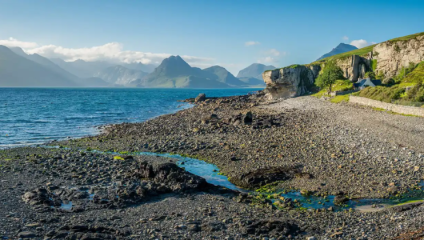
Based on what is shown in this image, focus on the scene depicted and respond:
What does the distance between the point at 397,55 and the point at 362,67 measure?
11.8m

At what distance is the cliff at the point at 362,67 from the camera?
9512 cm

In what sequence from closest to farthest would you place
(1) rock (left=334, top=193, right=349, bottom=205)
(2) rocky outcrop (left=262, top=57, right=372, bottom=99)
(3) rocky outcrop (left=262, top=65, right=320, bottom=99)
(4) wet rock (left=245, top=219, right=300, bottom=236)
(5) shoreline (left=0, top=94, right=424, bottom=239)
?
(4) wet rock (left=245, top=219, right=300, bottom=236), (5) shoreline (left=0, top=94, right=424, bottom=239), (1) rock (left=334, top=193, right=349, bottom=205), (3) rocky outcrop (left=262, top=65, right=320, bottom=99), (2) rocky outcrop (left=262, top=57, right=372, bottom=99)

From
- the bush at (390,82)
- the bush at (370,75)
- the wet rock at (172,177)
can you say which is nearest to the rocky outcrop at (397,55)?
the bush at (370,75)

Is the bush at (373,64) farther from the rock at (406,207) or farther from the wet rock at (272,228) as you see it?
the wet rock at (272,228)

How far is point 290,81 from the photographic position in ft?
352

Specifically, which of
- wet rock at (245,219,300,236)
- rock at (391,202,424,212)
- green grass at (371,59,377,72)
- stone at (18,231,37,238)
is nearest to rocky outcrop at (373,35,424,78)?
green grass at (371,59,377,72)

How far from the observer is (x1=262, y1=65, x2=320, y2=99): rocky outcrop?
104 meters

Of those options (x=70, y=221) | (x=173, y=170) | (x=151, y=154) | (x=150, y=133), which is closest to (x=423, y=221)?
(x=173, y=170)

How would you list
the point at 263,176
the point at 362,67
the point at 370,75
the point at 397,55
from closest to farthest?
the point at 263,176 < the point at 397,55 < the point at 370,75 < the point at 362,67

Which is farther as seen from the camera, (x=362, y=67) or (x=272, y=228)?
(x=362, y=67)

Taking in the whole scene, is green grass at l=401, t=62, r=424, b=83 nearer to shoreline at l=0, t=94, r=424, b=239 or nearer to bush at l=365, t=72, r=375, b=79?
bush at l=365, t=72, r=375, b=79

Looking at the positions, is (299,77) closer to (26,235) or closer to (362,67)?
(362,67)

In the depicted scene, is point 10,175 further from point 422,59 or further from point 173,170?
point 422,59

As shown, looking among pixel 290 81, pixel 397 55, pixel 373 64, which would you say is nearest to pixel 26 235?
pixel 290 81
